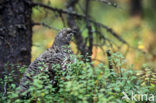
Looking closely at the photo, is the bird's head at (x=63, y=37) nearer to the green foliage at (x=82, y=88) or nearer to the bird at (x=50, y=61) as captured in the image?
the bird at (x=50, y=61)

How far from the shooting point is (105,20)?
55.4 feet

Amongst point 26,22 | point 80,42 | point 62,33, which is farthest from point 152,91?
point 26,22

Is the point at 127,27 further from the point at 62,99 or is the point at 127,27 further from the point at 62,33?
the point at 62,99

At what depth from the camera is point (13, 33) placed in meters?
5.62

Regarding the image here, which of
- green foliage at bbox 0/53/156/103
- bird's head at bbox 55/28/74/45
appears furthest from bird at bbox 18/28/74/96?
green foliage at bbox 0/53/156/103

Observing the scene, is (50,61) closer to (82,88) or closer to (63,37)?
(63,37)

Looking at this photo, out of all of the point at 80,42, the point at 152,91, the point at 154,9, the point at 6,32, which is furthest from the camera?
the point at 154,9

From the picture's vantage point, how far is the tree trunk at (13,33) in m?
5.57

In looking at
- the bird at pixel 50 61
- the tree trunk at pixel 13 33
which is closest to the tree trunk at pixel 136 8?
the tree trunk at pixel 13 33

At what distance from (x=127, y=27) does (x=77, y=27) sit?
9881 millimetres

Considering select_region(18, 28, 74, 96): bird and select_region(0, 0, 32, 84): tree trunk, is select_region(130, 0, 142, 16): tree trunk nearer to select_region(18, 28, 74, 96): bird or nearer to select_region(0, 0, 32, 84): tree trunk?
select_region(0, 0, 32, 84): tree trunk

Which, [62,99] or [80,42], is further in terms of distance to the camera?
[80,42]

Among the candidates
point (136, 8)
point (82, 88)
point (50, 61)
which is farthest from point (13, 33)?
point (136, 8)

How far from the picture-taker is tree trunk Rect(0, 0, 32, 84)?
18.3 feet
